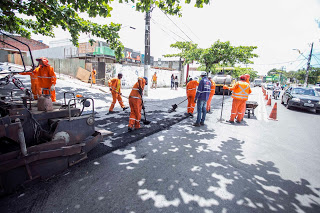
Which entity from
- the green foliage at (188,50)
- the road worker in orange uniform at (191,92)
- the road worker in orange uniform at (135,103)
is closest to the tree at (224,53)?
A: the green foliage at (188,50)

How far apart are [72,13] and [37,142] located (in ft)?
17.9

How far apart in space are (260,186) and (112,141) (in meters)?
3.13

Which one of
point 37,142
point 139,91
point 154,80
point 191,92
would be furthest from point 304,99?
point 154,80

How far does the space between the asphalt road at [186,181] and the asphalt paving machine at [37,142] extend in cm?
25

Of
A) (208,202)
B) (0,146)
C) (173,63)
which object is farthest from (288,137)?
(173,63)

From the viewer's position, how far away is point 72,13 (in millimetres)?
6047

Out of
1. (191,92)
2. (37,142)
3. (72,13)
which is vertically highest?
(72,13)

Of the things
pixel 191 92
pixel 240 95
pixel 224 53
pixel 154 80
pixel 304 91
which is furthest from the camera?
pixel 154 80

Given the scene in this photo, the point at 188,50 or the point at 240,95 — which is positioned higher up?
the point at 188,50

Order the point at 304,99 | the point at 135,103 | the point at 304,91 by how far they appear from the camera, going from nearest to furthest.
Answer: the point at 135,103 → the point at 304,99 → the point at 304,91

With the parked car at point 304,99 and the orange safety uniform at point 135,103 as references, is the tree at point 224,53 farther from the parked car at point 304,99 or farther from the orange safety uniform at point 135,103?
the orange safety uniform at point 135,103

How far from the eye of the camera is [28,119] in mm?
2434

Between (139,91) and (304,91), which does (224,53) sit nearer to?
(304,91)

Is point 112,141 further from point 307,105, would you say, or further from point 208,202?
point 307,105
